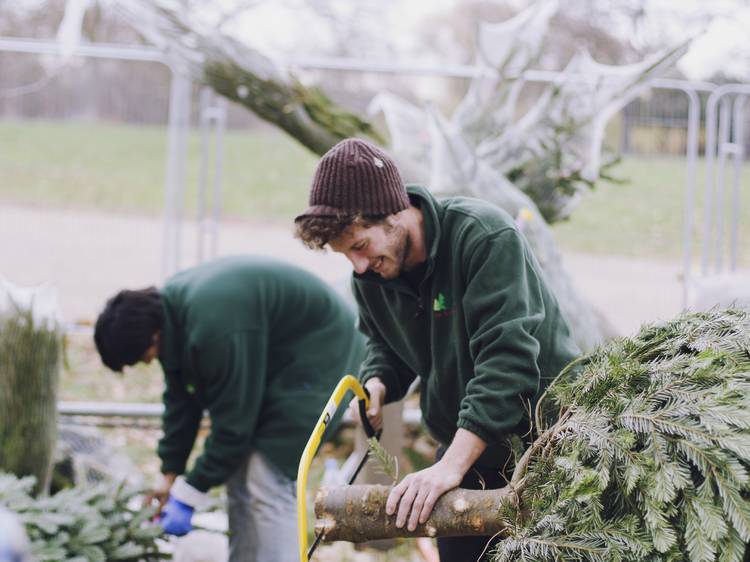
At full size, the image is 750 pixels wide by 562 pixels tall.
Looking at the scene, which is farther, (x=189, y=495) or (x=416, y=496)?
(x=189, y=495)

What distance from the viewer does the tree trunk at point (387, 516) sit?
1946 millimetres

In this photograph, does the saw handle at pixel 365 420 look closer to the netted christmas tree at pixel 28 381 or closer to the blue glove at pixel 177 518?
the blue glove at pixel 177 518

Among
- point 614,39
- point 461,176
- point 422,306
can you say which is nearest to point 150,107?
point 461,176

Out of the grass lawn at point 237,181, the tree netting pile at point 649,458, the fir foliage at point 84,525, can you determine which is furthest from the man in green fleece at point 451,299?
the grass lawn at point 237,181

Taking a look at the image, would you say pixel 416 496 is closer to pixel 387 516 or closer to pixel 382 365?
pixel 387 516

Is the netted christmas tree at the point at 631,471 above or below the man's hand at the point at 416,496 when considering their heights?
above

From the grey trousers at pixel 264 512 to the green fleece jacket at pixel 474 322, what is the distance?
4.01 feet

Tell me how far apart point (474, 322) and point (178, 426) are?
6.40ft

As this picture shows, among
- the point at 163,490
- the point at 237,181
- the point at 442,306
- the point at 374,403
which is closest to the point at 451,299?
the point at 442,306

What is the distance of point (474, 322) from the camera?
7.13 feet

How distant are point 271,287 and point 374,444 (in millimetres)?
1645

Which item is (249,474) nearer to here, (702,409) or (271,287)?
(271,287)

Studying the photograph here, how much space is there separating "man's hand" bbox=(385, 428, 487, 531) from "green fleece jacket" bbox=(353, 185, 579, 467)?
0.09 meters

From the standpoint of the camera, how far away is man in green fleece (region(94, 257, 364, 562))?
3.38 metres
